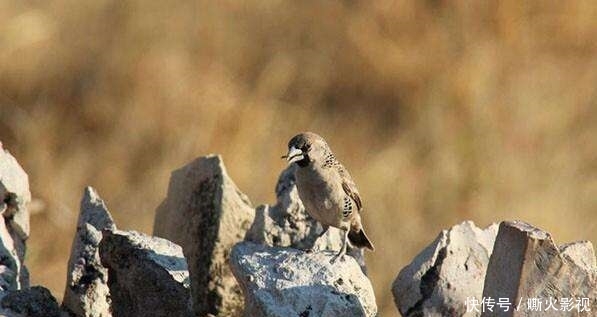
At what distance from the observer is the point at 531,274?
3.81 m

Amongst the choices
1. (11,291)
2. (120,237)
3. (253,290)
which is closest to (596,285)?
(253,290)

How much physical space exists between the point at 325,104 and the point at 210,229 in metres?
2.16

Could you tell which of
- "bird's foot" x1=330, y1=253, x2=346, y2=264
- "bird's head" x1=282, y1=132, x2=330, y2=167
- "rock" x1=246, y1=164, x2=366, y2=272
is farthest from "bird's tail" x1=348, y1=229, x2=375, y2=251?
"bird's foot" x1=330, y1=253, x2=346, y2=264

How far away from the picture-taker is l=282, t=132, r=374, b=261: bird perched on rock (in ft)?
14.9

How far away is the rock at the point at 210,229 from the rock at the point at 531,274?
1070 millimetres

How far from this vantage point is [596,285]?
13.1 ft

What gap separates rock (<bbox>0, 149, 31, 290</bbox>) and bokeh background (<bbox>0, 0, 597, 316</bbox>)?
5.77 ft

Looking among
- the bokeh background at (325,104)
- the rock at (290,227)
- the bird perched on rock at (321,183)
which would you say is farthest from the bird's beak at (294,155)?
the bokeh background at (325,104)

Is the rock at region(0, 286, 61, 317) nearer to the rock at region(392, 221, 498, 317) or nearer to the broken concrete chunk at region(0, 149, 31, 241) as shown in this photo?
the broken concrete chunk at region(0, 149, 31, 241)

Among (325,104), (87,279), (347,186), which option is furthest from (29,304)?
(325,104)

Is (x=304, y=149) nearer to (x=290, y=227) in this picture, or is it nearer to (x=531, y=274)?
(x=290, y=227)

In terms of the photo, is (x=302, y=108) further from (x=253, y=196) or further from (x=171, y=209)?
(x=171, y=209)

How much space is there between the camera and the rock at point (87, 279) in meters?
4.30

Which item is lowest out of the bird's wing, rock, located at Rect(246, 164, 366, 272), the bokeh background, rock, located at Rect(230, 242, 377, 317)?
rock, located at Rect(230, 242, 377, 317)
